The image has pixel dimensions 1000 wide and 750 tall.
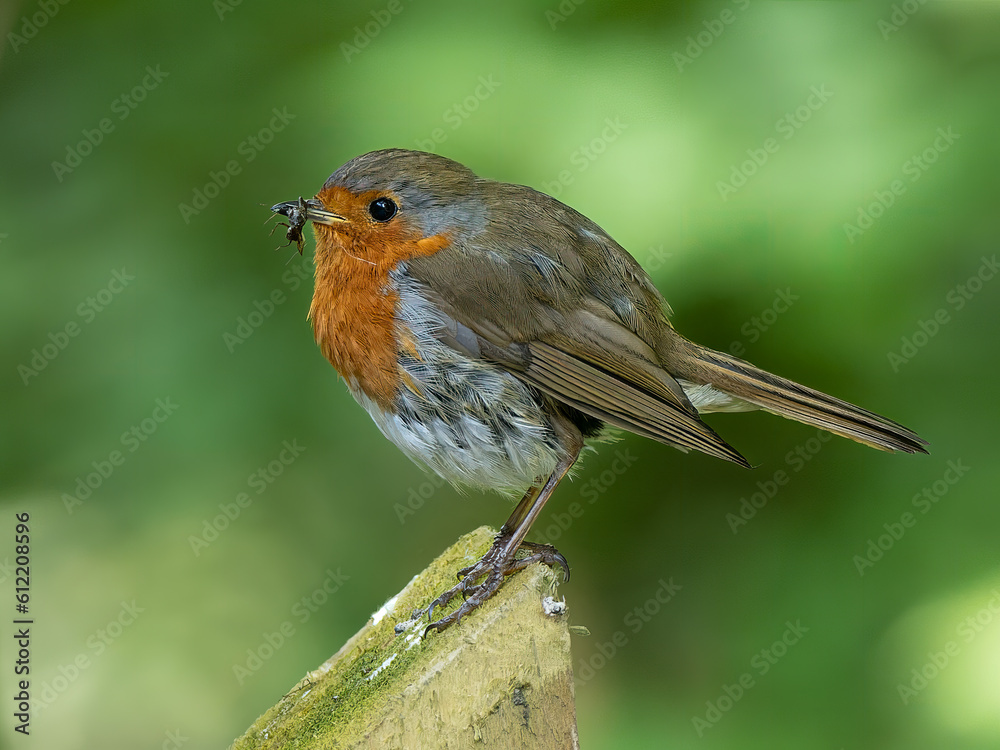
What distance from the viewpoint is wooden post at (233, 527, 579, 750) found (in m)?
1.81

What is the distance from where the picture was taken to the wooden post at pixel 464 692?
71.2 inches

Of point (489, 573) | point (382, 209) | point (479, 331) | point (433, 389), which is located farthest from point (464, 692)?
point (382, 209)

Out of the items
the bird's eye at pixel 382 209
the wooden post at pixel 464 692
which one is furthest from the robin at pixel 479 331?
the wooden post at pixel 464 692

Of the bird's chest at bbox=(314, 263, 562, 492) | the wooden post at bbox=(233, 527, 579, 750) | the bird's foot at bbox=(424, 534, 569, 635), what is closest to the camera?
the wooden post at bbox=(233, 527, 579, 750)

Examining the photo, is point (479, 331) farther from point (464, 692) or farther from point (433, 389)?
point (464, 692)

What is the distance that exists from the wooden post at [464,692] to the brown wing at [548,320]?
50cm

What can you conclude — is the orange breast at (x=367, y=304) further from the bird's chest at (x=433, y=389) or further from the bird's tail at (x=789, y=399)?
the bird's tail at (x=789, y=399)

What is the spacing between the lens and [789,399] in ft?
8.80

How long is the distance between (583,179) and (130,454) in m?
1.78

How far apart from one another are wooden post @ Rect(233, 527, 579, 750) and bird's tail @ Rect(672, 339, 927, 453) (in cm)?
83

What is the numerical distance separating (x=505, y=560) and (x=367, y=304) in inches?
26.6

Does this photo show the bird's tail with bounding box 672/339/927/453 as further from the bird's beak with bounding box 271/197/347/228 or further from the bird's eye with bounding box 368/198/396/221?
the bird's beak with bounding box 271/197/347/228

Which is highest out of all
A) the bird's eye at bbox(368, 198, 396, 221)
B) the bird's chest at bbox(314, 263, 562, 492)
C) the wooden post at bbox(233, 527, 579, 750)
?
the bird's eye at bbox(368, 198, 396, 221)

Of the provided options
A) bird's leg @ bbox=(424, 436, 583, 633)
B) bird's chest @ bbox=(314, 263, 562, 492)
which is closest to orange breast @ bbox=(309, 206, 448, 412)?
bird's chest @ bbox=(314, 263, 562, 492)
